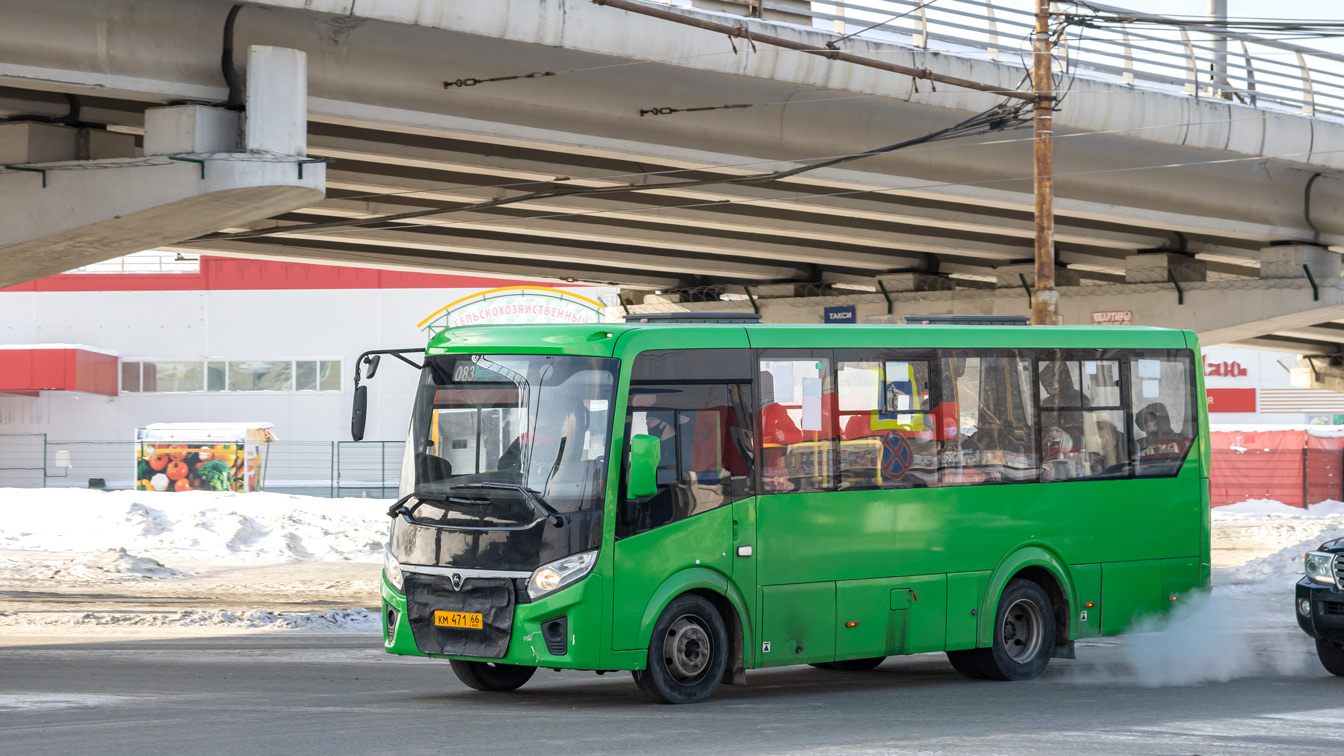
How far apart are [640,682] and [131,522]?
2082cm

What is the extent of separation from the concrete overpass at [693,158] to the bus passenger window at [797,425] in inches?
256

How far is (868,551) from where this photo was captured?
11383mm

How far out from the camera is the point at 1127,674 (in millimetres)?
12703

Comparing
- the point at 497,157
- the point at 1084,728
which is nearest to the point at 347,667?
the point at 1084,728

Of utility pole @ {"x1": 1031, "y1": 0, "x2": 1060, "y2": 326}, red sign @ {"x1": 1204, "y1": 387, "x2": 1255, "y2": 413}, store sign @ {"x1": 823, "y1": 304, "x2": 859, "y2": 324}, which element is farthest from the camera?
red sign @ {"x1": 1204, "y1": 387, "x2": 1255, "y2": 413}

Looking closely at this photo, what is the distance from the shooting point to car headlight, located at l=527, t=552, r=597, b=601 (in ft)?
32.5

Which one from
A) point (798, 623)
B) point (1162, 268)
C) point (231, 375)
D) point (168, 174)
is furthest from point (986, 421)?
point (231, 375)

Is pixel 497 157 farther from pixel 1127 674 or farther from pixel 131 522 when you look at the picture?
pixel 131 522

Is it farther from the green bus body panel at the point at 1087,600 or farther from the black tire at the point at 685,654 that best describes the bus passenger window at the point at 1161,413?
the black tire at the point at 685,654

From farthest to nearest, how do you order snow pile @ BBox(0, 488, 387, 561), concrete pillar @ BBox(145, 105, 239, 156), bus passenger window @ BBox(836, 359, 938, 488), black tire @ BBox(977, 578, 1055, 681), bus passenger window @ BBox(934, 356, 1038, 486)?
1. snow pile @ BBox(0, 488, 387, 561)
2. concrete pillar @ BBox(145, 105, 239, 156)
3. black tire @ BBox(977, 578, 1055, 681)
4. bus passenger window @ BBox(934, 356, 1038, 486)
5. bus passenger window @ BBox(836, 359, 938, 488)

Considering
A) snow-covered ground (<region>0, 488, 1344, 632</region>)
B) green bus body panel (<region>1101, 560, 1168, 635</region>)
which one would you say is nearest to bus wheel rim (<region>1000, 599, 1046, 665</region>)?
green bus body panel (<region>1101, 560, 1168, 635</region>)

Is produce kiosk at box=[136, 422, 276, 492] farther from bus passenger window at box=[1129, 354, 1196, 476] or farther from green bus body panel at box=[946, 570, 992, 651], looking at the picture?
green bus body panel at box=[946, 570, 992, 651]

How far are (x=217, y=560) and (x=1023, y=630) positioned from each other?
17129 millimetres

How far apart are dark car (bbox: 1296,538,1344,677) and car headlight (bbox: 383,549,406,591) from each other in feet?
22.7
